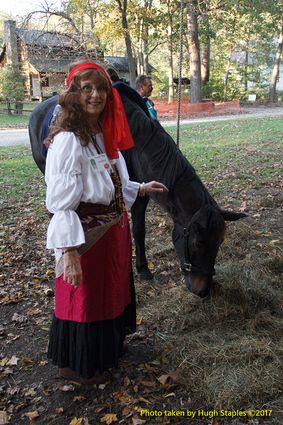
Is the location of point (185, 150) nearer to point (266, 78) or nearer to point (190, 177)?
point (190, 177)

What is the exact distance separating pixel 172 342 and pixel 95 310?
0.88 metres

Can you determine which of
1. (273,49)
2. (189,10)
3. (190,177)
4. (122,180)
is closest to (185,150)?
(190,177)

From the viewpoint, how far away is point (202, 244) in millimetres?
2932

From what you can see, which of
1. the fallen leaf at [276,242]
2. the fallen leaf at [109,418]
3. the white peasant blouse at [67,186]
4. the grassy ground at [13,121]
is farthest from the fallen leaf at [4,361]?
the grassy ground at [13,121]

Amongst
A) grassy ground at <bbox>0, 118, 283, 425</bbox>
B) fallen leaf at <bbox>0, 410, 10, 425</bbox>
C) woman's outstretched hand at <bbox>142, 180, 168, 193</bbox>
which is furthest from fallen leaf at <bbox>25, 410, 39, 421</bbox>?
woman's outstretched hand at <bbox>142, 180, 168, 193</bbox>

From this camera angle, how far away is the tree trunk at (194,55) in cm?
2156

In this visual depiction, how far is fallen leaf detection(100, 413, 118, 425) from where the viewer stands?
2305mm

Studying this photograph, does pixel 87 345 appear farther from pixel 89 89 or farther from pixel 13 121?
pixel 13 121

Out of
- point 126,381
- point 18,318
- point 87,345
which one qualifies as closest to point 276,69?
point 18,318

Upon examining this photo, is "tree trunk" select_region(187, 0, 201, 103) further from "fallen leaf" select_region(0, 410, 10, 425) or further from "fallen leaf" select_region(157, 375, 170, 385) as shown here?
"fallen leaf" select_region(0, 410, 10, 425)

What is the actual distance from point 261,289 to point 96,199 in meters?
1.85

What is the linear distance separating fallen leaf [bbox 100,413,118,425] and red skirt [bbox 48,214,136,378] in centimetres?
26

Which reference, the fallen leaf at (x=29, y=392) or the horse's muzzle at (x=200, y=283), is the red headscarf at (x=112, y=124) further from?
the fallen leaf at (x=29, y=392)

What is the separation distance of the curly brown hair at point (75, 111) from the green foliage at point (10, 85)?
25089mm
